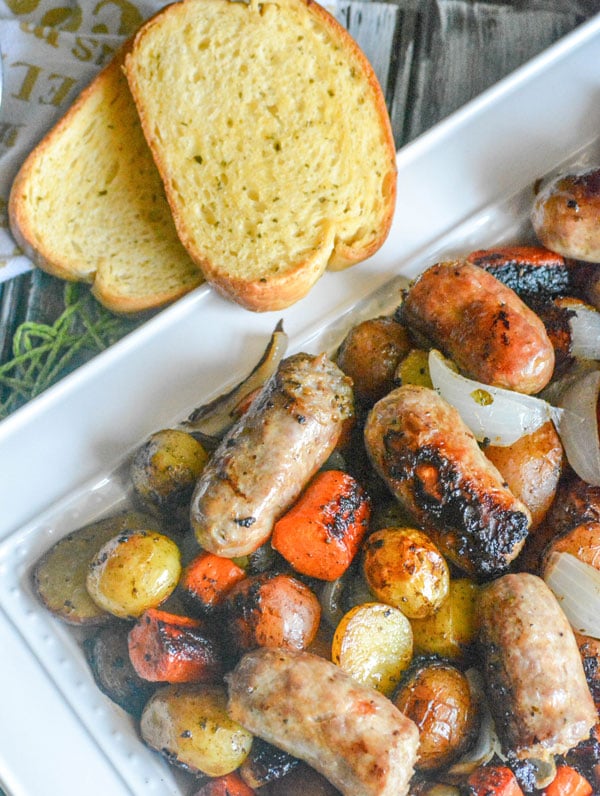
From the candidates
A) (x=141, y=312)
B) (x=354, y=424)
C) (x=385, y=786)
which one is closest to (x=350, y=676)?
(x=385, y=786)

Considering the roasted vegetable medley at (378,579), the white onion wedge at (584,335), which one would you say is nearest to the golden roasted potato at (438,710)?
the roasted vegetable medley at (378,579)

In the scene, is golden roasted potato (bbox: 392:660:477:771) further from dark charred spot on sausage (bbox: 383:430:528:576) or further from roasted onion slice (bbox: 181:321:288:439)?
roasted onion slice (bbox: 181:321:288:439)

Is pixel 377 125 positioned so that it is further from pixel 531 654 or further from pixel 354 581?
pixel 531 654

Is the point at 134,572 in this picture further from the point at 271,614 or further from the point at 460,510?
the point at 460,510

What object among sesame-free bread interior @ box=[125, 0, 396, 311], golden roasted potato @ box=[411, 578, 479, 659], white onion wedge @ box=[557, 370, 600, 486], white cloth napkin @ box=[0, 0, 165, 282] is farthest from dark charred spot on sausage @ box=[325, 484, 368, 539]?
white cloth napkin @ box=[0, 0, 165, 282]

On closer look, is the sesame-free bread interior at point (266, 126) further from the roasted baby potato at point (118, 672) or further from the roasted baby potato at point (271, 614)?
the roasted baby potato at point (118, 672)
